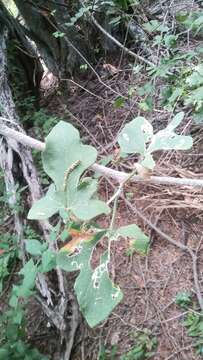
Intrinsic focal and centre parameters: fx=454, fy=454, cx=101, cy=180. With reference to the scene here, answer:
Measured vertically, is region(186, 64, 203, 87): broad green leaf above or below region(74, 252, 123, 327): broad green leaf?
below

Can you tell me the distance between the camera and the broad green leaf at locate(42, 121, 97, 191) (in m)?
0.56

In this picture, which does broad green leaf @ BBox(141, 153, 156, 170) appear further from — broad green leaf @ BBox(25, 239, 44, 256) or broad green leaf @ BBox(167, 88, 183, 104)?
broad green leaf @ BBox(167, 88, 183, 104)

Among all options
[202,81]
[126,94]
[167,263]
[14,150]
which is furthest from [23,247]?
[126,94]

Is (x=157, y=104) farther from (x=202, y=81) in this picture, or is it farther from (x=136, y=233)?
(x=136, y=233)

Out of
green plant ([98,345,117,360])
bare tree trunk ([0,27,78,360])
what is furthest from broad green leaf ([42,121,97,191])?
green plant ([98,345,117,360])

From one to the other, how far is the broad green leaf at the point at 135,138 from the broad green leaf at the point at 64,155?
0.07 meters

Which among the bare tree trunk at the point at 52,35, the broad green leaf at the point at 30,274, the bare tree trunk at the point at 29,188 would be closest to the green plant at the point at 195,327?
the bare tree trunk at the point at 29,188

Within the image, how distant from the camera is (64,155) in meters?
0.57

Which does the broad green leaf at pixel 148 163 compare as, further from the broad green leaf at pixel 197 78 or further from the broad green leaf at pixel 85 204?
the broad green leaf at pixel 197 78

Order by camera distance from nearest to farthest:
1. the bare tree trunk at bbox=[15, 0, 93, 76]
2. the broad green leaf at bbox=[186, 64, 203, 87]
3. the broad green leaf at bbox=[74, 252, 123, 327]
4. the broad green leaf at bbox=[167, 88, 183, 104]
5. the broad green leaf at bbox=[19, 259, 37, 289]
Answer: the broad green leaf at bbox=[74, 252, 123, 327] < the broad green leaf at bbox=[19, 259, 37, 289] < the broad green leaf at bbox=[186, 64, 203, 87] < the broad green leaf at bbox=[167, 88, 183, 104] < the bare tree trunk at bbox=[15, 0, 93, 76]

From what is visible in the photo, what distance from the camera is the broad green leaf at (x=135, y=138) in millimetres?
615

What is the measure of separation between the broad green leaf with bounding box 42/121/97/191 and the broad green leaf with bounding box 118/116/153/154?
Answer: 7cm

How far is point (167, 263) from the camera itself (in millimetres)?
1905

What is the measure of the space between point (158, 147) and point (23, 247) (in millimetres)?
1435
